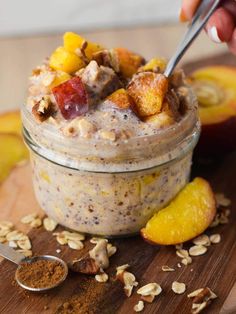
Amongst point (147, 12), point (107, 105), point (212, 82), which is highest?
point (107, 105)

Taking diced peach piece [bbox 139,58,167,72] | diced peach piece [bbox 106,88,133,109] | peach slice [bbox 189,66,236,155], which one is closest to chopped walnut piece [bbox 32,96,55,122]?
diced peach piece [bbox 106,88,133,109]

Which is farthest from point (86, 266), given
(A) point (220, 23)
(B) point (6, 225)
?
(A) point (220, 23)

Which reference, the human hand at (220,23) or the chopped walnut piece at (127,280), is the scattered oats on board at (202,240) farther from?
the human hand at (220,23)

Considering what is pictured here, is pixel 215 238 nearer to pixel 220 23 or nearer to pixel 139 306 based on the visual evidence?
pixel 139 306

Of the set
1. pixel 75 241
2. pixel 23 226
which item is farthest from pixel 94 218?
pixel 23 226

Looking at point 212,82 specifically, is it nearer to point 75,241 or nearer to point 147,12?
point 75,241

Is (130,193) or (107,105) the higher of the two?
(107,105)

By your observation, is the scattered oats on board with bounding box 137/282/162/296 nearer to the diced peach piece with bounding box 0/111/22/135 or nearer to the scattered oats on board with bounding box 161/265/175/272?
the scattered oats on board with bounding box 161/265/175/272
